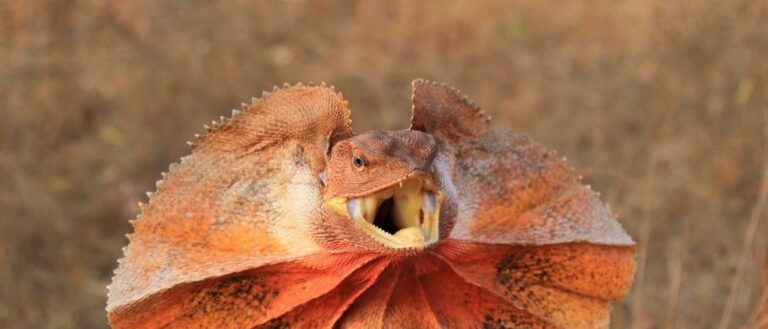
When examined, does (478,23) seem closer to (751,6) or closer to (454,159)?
(751,6)

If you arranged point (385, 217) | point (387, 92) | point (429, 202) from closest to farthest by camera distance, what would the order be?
1. point (429, 202)
2. point (385, 217)
3. point (387, 92)

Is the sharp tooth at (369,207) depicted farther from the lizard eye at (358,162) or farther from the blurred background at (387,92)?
the blurred background at (387,92)

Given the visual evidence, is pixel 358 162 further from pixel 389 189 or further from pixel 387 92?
pixel 387 92

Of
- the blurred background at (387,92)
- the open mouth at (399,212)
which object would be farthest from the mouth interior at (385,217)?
the blurred background at (387,92)

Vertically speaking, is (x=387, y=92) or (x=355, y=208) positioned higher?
(x=387, y=92)

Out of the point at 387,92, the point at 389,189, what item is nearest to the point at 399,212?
the point at 389,189

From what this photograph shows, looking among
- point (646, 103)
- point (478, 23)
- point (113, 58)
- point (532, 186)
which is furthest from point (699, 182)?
point (532, 186)

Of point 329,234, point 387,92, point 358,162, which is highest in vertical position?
Result: point 387,92

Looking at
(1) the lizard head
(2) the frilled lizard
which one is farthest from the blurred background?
(1) the lizard head

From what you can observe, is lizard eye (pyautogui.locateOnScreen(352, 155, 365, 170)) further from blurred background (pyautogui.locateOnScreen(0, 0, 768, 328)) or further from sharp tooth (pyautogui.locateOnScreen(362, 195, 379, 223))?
blurred background (pyautogui.locateOnScreen(0, 0, 768, 328))
